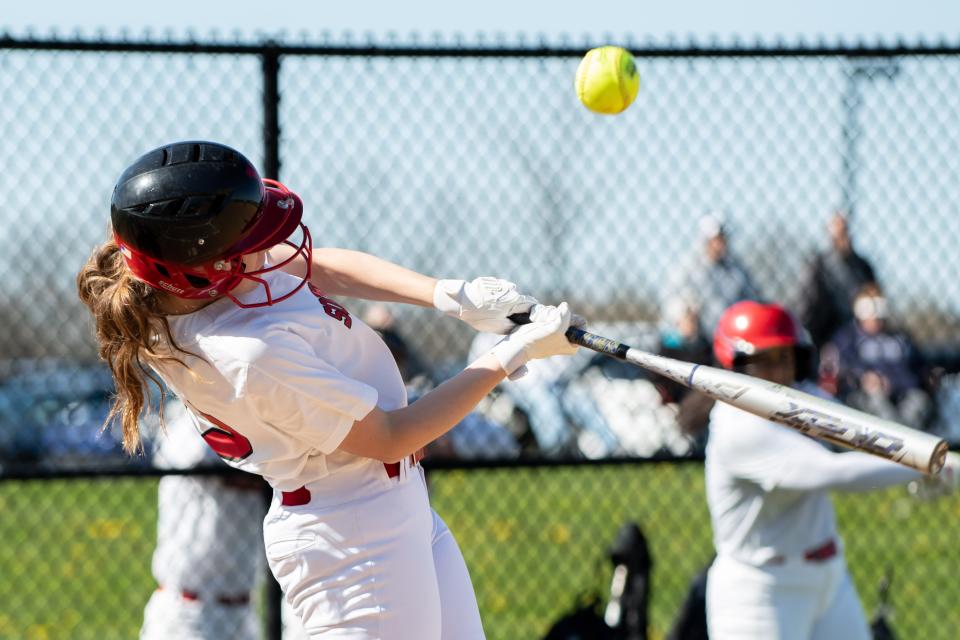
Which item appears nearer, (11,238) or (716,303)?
(11,238)

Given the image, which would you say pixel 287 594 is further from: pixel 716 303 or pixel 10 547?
pixel 10 547

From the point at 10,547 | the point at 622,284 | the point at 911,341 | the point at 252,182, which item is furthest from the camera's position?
the point at 10,547

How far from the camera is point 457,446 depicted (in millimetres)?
4633

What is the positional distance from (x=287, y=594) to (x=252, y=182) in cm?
94

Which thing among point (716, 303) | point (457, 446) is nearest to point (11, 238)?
point (457, 446)

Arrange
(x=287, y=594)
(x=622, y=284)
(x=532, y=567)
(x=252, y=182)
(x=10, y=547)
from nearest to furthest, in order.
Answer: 1. (x=252, y=182)
2. (x=287, y=594)
3. (x=622, y=284)
4. (x=532, y=567)
5. (x=10, y=547)

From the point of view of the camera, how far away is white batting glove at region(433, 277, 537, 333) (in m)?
3.00

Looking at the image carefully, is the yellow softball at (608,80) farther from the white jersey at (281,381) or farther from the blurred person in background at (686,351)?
the white jersey at (281,381)

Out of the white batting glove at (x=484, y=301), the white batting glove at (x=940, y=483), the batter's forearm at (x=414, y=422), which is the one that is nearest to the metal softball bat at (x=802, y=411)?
the white batting glove at (x=484, y=301)

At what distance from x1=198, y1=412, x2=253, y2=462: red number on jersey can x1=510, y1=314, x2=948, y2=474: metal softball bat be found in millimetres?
730

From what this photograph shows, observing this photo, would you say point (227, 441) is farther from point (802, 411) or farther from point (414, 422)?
point (802, 411)

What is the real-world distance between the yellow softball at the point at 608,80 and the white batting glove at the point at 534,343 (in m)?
1.11

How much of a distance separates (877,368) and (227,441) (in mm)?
3615

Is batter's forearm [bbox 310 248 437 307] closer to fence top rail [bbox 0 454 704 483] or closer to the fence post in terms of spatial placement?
the fence post
